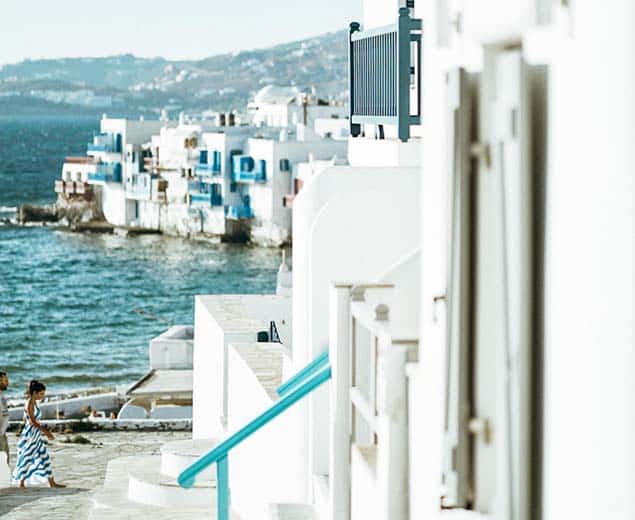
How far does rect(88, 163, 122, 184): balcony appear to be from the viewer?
340 ft

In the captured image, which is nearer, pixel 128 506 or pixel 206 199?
pixel 128 506

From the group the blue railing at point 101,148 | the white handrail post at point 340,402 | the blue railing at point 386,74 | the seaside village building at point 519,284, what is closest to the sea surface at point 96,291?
the blue railing at point 101,148

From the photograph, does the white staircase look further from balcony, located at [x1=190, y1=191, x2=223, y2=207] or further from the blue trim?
balcony, located at [x1=190, y1=191, x2=223, y2=207]

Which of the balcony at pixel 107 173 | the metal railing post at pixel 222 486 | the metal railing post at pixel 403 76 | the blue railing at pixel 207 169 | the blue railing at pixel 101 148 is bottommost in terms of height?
the balcony at pixel 107 173

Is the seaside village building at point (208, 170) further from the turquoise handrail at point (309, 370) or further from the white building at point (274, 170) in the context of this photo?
the turquoise handrail at point (309, 370)

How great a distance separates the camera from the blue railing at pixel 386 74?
8.59 metres

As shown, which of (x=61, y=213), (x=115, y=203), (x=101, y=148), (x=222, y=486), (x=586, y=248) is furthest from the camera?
(x=61, y=213)

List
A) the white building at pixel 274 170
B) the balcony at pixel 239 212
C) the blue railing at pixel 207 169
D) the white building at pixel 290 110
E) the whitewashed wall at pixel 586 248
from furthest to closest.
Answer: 1. the white building at pixel 290 110
2. the balcony at pixel 239 212
3. the blue railing at pixel 207 169
4. the white building at pixel 274 170
5. the whitewashed wall at pixel 586 248

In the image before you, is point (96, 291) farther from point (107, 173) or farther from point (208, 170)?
point (107, 173)

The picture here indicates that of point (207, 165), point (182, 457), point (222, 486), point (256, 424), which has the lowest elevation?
point (207, 165)

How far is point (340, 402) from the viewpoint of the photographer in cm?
648

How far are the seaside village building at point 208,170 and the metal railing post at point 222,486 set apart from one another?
7715 centimetres

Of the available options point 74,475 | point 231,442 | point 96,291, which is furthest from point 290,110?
point 231,442

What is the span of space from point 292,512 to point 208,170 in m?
87.0
